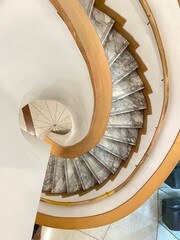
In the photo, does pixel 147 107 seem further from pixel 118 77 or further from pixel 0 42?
pixel 0 42

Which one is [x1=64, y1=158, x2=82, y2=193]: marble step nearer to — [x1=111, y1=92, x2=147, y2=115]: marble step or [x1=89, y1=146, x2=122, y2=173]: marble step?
[x1=89, y1=146, x2=122, y2=173]: marble step

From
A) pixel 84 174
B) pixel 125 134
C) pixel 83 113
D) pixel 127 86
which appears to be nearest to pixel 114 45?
pixel 127 86

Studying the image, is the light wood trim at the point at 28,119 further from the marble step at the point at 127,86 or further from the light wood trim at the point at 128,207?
the marble step at the point at 127,86

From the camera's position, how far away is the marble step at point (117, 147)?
407 cm

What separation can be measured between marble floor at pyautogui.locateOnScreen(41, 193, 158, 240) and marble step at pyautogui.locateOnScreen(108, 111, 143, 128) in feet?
6.63

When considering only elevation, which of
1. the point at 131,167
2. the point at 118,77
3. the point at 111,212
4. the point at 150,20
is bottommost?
the point at 111,212

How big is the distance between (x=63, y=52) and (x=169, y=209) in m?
3.99

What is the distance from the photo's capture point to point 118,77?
351 cm

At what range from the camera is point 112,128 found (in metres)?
3.97

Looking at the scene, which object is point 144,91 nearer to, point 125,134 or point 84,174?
point 125,134

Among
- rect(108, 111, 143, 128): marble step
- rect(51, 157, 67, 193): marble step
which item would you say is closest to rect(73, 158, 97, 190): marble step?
rect(51, 157, 67, 193): marble step

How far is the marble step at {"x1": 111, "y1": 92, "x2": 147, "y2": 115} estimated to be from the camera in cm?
374

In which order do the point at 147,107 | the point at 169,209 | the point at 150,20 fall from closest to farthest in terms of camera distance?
1. the point at 150,20
2. the point at 147,107
3. the point at 169,209

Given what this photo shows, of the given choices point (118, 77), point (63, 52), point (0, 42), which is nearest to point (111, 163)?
point (118, 77)
